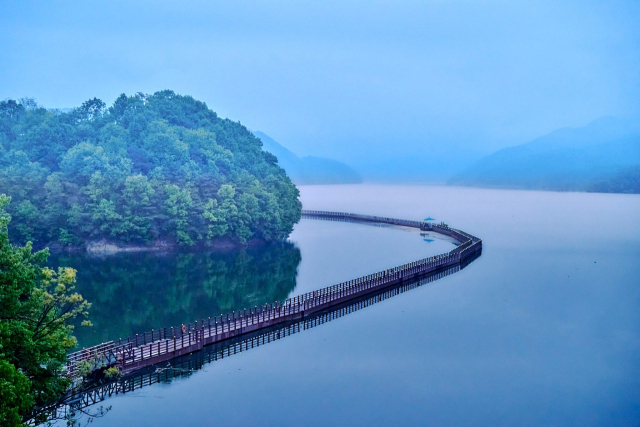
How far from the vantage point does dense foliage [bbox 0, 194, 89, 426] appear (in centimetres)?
1777

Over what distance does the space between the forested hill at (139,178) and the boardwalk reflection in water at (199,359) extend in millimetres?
29351

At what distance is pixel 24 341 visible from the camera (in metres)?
20.1

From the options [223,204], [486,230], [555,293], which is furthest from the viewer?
[486,230]

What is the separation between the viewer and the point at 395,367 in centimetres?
3294

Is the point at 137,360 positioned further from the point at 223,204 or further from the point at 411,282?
the point at 223,204

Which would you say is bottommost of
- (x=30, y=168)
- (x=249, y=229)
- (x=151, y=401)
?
(x=151, y=401)

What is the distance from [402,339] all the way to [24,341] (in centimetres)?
2394

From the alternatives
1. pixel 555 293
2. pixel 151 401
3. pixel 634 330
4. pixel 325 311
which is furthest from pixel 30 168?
pixel 634 330

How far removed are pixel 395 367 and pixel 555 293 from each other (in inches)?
921

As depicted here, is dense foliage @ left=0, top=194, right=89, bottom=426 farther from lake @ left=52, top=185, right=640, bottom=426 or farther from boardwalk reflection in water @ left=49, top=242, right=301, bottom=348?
boardwalk reflection in water @ left=49, top=242, right=301, bottom=348

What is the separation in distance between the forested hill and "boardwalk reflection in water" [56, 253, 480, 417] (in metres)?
29.4

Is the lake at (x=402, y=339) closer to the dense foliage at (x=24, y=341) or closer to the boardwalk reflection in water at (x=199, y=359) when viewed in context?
the boardwalk reflection in water at (x=199, y=359)

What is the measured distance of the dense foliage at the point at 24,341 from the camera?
17.8m

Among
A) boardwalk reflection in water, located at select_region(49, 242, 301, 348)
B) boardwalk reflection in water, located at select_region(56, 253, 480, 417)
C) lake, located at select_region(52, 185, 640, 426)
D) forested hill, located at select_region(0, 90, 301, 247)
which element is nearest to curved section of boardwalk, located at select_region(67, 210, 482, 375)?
boardwalk reflection in water, located at select_region(56, 253, 480, 417)
